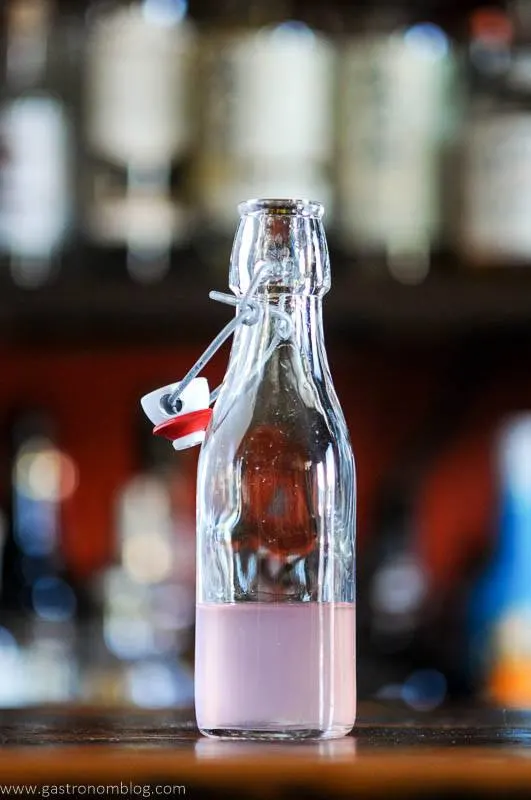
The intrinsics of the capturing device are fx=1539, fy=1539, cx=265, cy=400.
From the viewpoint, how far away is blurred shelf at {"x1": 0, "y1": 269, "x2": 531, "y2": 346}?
129cm

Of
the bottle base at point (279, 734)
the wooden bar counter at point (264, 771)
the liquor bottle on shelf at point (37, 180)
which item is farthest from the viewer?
the liquor bottle on shelf at point (37, 180)

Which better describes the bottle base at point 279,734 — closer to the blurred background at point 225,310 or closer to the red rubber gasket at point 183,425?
the red rubber gasket at point 183,425

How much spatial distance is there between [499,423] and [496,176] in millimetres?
→ 400

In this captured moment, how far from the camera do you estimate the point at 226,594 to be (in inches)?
21.7

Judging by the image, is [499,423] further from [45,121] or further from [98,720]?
[98,720]

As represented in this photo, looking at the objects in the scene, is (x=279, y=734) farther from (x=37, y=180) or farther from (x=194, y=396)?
(x=37, y=180)

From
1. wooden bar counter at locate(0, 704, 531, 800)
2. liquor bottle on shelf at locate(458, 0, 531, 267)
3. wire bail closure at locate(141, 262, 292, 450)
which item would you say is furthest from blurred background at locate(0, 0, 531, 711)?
wooden bar counter at locate(0, 704, 531, 800)

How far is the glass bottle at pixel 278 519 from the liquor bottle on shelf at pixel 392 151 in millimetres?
725

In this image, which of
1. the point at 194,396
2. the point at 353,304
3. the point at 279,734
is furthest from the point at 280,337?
the point at 353,304

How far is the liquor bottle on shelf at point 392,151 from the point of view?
4.28 feet

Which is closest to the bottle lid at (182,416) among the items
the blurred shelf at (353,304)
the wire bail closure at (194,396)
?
the wire bail closure at (194,396)

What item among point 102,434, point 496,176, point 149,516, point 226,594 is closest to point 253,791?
point 226,594

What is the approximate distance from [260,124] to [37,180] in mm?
196

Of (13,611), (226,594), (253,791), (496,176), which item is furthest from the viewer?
(13,611)
